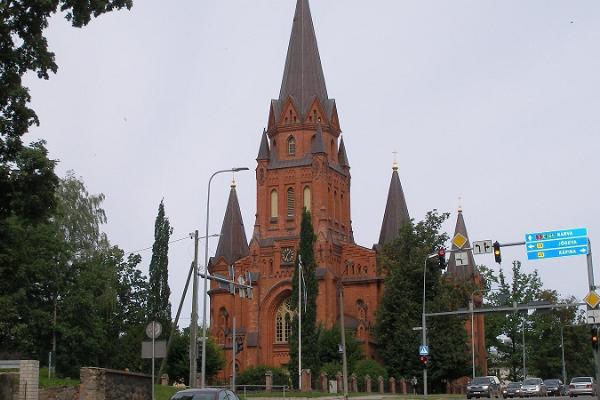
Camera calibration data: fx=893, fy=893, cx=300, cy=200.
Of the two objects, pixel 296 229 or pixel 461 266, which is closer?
pixel 296 229

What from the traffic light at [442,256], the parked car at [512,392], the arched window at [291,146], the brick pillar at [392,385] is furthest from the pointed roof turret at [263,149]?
the traffic light at [442,256]

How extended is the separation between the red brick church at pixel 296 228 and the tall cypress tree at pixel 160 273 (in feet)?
42.0

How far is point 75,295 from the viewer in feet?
197

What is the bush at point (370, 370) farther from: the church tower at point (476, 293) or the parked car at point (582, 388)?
the church tower at point (476, 293)

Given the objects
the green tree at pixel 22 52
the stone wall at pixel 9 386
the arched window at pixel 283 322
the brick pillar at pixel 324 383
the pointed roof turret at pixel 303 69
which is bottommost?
the brick pillar at pixel 324 383

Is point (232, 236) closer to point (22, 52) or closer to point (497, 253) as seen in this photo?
point (497, 253)

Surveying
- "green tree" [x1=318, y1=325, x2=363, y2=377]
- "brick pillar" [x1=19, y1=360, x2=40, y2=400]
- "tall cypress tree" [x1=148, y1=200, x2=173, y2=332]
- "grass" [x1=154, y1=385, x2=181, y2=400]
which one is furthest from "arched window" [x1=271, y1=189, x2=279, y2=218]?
"brick pillar" [x1=19, y1=360, x2=40, y2=400]

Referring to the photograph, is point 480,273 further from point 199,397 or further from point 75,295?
point 199,397

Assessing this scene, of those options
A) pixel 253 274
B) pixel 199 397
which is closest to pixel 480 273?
pixel 253 274

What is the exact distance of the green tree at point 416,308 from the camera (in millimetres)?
68375

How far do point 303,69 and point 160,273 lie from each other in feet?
85.9

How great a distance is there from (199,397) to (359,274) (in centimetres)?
5818

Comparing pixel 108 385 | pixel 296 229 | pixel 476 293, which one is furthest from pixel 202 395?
pixel 476 293

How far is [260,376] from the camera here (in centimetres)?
7144
